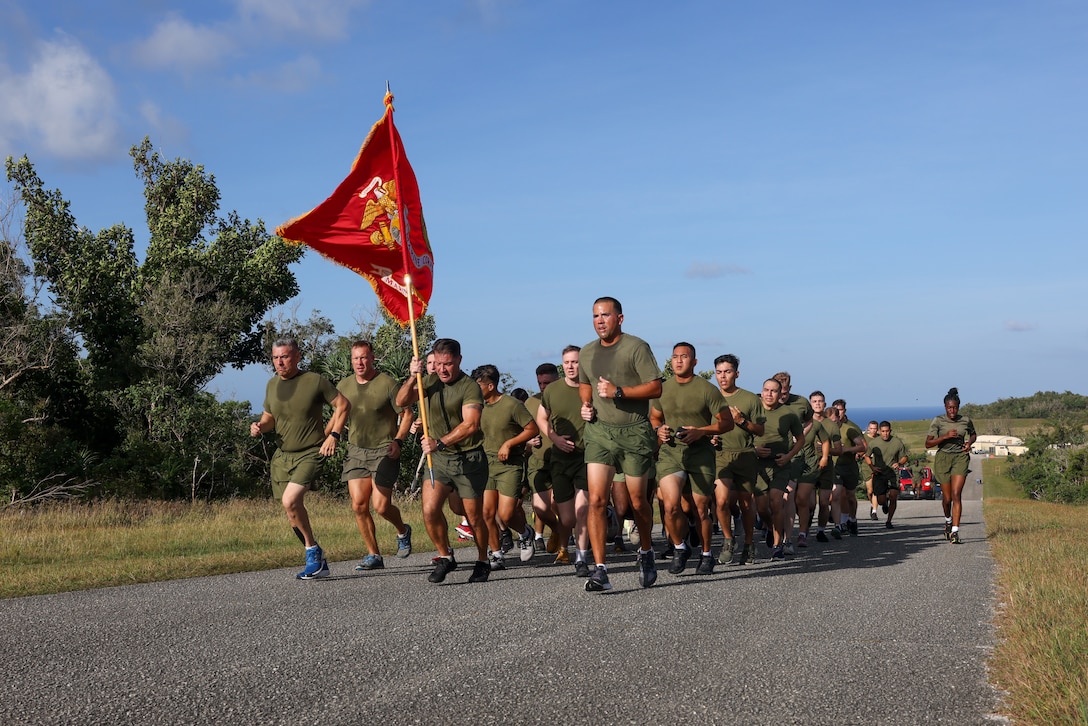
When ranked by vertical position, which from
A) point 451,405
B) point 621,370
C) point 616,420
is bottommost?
point 616,420

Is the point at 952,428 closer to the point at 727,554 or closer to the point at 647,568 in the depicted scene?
the point at 727,554

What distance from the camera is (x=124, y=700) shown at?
15.3 ft

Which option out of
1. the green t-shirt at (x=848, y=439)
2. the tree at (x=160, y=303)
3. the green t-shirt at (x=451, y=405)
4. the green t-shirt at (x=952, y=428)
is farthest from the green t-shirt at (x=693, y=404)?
the tree at (x=160, y=303)

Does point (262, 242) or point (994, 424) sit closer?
point (262, 242)

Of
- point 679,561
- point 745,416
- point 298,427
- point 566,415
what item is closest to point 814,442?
point 745,416

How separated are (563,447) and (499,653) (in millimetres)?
4504

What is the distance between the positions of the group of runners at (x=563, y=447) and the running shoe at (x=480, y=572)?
11 mm

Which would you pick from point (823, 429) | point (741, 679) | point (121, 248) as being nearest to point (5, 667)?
point (741, 679)

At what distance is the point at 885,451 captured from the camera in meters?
17.8

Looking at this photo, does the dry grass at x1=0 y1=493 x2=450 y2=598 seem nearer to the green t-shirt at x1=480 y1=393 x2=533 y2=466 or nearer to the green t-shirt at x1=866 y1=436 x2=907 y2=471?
the green t-shirt at x1=480 y1=393 x2=533 y2=466

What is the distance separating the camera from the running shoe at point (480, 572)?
364 inches

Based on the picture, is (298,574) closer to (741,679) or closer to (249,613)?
(249,613)

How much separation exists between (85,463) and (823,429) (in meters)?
18.2

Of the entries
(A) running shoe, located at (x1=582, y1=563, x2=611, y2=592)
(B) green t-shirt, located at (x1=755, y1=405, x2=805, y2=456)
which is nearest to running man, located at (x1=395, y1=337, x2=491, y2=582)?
(A) running shoe, located at (x1=582, y1=563, x2=611, y2=592)
